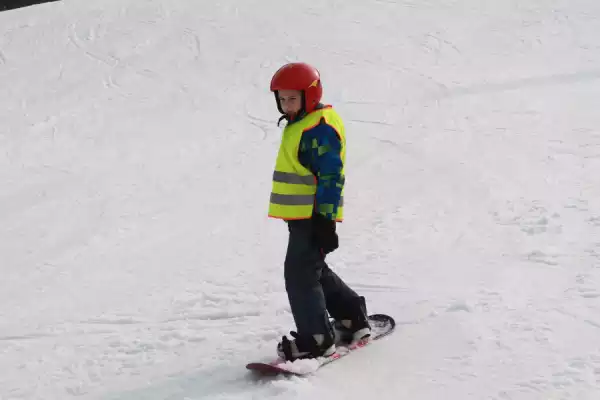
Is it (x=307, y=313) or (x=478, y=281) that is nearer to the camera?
(x=307, y=313)

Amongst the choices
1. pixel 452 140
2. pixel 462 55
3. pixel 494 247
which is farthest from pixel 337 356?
pixel 462 55

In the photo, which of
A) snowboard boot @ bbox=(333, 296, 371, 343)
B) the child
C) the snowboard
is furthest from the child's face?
the snowboard

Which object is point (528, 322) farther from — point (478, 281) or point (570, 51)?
point (570, 51)

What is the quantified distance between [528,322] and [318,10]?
12.1 metres

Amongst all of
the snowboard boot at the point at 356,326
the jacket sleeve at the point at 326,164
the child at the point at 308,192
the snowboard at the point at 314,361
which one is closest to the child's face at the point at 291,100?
the child at the point at 308,192

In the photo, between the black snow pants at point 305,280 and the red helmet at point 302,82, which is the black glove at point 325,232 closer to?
the black snow pants at point 305,280

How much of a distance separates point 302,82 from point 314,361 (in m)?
1.37

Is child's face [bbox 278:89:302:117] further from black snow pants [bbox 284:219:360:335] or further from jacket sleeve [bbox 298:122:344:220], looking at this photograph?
black snow pants [bbox 284:219:360:335]

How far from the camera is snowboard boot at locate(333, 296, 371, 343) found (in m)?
3.97

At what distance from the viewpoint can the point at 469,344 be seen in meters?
3.88

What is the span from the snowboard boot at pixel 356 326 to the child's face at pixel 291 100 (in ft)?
3.63

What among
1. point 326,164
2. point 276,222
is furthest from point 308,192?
point 276,222

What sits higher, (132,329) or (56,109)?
(56,109)

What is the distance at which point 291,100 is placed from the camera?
3555mm
